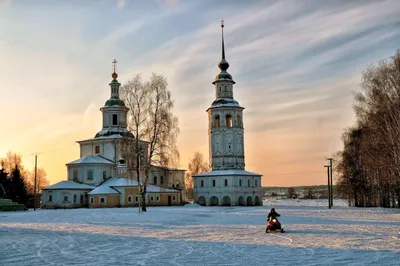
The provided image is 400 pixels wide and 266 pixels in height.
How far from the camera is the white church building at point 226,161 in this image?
64812mm

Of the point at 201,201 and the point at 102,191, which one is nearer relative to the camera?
the point at 102,191

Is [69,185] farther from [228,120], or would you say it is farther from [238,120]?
[238,120]

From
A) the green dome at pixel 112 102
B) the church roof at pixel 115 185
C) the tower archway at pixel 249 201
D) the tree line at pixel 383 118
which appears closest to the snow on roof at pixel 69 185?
the church roof at pixel 115 185

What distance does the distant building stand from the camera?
59531mm

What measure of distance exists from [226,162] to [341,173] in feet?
52.9

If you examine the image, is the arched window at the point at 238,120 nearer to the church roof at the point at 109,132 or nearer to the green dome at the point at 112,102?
the church roof at the point at 109,132

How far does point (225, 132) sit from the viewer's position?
2665 inches

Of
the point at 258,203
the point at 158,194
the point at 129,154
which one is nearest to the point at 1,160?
the point at 158,194

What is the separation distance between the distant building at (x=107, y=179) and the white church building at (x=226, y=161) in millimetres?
4495

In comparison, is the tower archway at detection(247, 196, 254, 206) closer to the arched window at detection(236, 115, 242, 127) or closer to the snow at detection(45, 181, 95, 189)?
the arched window at detection(236, 115, 242, 127)

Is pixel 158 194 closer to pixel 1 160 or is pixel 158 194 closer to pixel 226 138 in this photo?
pixel 226 138

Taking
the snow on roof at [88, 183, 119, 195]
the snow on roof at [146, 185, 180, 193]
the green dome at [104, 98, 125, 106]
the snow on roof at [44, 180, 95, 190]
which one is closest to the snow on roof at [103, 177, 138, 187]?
the snow on roof at [88, 183, 119, 195]

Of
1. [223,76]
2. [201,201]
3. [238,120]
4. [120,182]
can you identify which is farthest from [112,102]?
[201,201]

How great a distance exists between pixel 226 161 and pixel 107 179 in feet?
54.4
